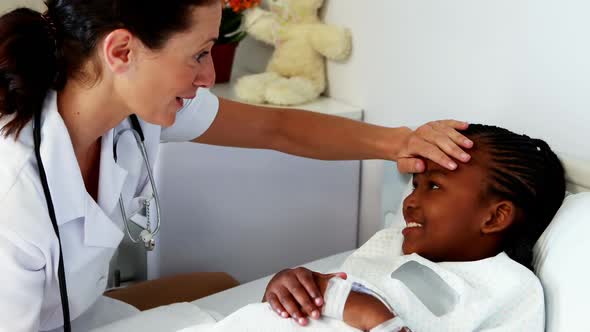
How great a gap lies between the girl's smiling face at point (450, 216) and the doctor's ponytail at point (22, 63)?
68cm

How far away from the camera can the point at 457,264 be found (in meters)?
1.32

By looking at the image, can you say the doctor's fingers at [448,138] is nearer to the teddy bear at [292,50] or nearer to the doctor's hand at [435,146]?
the doctor's hand at [435,146]

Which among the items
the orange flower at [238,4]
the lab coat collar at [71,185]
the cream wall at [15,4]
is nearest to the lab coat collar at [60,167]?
the lab coat collar at [71,185]

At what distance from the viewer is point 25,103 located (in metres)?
1.28

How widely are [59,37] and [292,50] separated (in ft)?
3.36

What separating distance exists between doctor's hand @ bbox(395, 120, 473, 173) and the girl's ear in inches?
3.9

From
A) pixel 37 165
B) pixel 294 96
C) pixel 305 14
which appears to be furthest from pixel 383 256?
pixel 305 14

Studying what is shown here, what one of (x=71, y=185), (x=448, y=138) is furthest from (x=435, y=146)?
(x=71, y=185)

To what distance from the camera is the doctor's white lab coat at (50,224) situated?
4.02ft

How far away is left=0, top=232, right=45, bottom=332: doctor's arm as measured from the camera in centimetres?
122

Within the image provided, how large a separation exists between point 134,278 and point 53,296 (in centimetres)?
73

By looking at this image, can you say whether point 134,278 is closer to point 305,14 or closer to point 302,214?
point 302,214

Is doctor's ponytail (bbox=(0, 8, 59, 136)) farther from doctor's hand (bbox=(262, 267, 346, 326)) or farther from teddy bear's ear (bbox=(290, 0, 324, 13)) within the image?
teddy bear's ear (bbox=(290, 0, 324, 13))

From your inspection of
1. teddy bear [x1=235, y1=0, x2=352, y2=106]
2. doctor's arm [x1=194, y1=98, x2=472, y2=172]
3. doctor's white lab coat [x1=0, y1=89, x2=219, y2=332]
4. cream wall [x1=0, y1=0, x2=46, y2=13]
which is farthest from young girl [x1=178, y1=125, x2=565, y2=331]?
cream wall [x1=0, y1=0, x2=46, y2=13]
